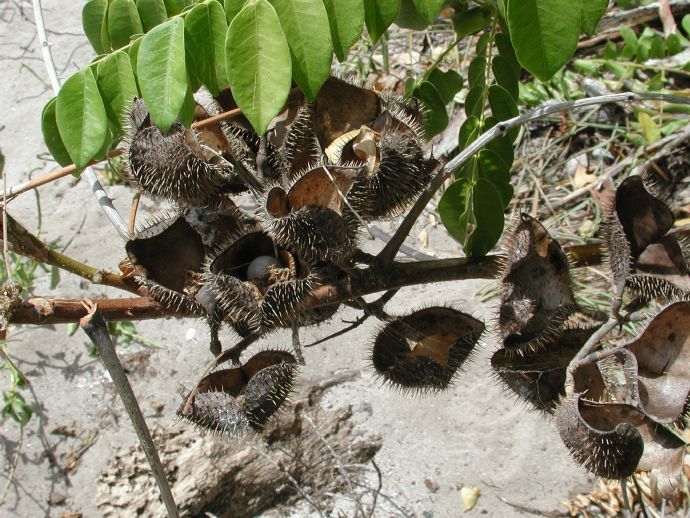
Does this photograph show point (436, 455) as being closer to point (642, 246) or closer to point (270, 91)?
point (642, 246)

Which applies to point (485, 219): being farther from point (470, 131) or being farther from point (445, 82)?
point (445, 82)

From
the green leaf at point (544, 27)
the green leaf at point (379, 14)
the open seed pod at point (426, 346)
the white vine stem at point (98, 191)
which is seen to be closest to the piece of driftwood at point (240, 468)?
the white vine stem at point (98, 191)

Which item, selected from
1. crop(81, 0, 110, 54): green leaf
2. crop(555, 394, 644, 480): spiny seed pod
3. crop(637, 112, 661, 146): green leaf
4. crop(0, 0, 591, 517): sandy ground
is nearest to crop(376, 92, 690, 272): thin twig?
crop(555, 394, 644, 480): spiny seed pod

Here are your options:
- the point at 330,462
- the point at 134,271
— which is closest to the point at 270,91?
the point at 134,271

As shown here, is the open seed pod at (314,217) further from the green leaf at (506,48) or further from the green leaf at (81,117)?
the green leaf at (506,48)

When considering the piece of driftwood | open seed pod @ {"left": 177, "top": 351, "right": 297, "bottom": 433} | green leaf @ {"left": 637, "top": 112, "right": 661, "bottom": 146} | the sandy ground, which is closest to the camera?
open seed pod @ {"left": 177, "top": 351, "right": 297, "bottom": 433}

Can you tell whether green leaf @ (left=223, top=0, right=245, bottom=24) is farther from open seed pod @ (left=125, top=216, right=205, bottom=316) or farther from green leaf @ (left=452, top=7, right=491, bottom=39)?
green leaf @ (left=452, top=7, right=491, bottom=39)
